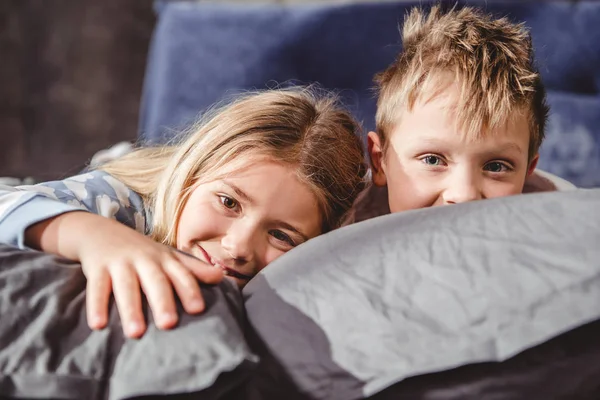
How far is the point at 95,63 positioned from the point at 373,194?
1651mm

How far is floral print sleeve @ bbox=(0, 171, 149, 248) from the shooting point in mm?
657

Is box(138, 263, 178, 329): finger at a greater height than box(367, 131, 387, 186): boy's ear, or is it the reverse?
box(367, 131, 387, 186): boy's ear

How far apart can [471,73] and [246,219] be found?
1.31ft

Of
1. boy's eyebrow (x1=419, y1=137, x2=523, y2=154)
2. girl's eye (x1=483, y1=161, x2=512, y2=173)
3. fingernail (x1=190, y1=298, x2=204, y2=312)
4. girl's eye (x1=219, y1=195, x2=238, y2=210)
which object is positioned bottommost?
fingernail (x1=190, y1=298, x2=204, y2=312)

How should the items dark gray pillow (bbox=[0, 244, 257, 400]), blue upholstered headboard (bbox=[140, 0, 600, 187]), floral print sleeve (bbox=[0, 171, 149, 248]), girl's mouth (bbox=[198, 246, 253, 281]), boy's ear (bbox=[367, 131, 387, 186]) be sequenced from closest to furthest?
dark gray pillow (bbox=[0, 244, 257, 400])
floral print sleeve (bbox=[0, 171, 149, 248])
girl's mouth (bbox=[198, 246, 253, 281])
boy's ear (bbox=[367, 131, 387, 186])
blue upholstered headboard (bbox=[140, 0, 600, 187])

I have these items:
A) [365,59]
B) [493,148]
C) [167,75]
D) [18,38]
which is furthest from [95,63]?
[493,148]

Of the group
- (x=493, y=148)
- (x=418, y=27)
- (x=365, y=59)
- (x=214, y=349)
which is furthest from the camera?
(x=365, y=59)

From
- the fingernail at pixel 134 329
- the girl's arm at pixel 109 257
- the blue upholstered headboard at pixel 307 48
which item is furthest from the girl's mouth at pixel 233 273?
the blue upholstered headboard at pixel 307 48

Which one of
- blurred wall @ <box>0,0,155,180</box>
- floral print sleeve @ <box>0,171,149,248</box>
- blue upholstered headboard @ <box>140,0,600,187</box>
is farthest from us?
blurred wall @ <box>0,0,155,180</box>

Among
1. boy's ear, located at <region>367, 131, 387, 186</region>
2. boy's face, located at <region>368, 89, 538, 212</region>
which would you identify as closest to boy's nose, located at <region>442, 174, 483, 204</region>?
boy's face, located at <region>368, 89, 538, 212</region>

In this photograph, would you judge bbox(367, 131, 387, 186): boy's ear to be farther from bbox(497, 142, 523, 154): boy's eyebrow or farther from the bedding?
the bedding

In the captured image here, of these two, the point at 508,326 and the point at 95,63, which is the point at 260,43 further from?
the point at 508,326

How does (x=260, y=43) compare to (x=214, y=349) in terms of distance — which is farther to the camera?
(x=260, y=43)

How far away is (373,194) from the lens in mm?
1104
